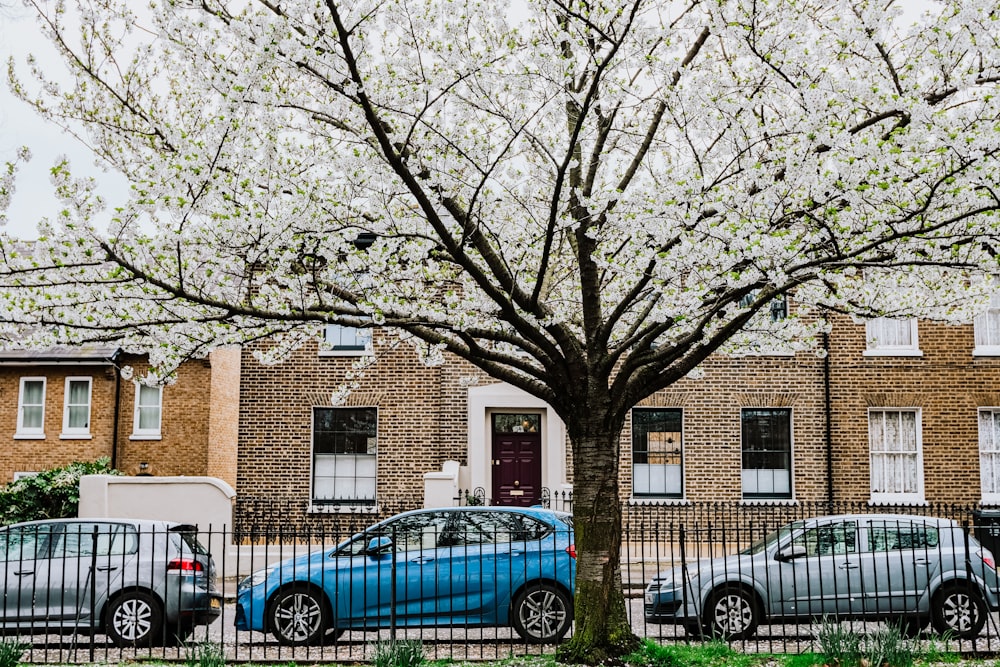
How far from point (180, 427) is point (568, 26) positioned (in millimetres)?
17441

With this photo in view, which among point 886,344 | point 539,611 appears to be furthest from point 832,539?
point 886,344

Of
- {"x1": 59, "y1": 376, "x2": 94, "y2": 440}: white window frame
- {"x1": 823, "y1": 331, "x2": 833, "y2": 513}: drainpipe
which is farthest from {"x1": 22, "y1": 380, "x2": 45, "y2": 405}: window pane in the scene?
{"x1": 823, "y1": 331, "x2": 833, "y2": 513}: drainpipe

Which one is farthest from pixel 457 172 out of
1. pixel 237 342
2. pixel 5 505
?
pixel 5 505

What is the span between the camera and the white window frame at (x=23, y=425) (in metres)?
24.2

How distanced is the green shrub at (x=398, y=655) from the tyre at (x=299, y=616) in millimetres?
2342

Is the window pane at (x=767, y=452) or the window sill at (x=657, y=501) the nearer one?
the window sill at (x=657, y=501)

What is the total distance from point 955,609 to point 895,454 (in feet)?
34.0

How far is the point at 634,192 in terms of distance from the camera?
9195 millimetres

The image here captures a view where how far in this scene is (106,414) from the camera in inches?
942

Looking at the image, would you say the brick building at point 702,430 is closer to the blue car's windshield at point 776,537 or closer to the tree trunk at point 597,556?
the blue car's windshield at point 776,537

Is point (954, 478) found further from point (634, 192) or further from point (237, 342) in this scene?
point (237, 342)

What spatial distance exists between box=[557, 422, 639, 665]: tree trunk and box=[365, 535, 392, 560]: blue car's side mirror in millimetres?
2624

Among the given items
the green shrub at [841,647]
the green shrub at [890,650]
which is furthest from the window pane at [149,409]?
the green shrub at [890,650]

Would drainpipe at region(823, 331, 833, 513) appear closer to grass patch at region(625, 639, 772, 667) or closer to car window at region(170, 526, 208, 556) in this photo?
grass patch at region(625, 639, 772, 667)
